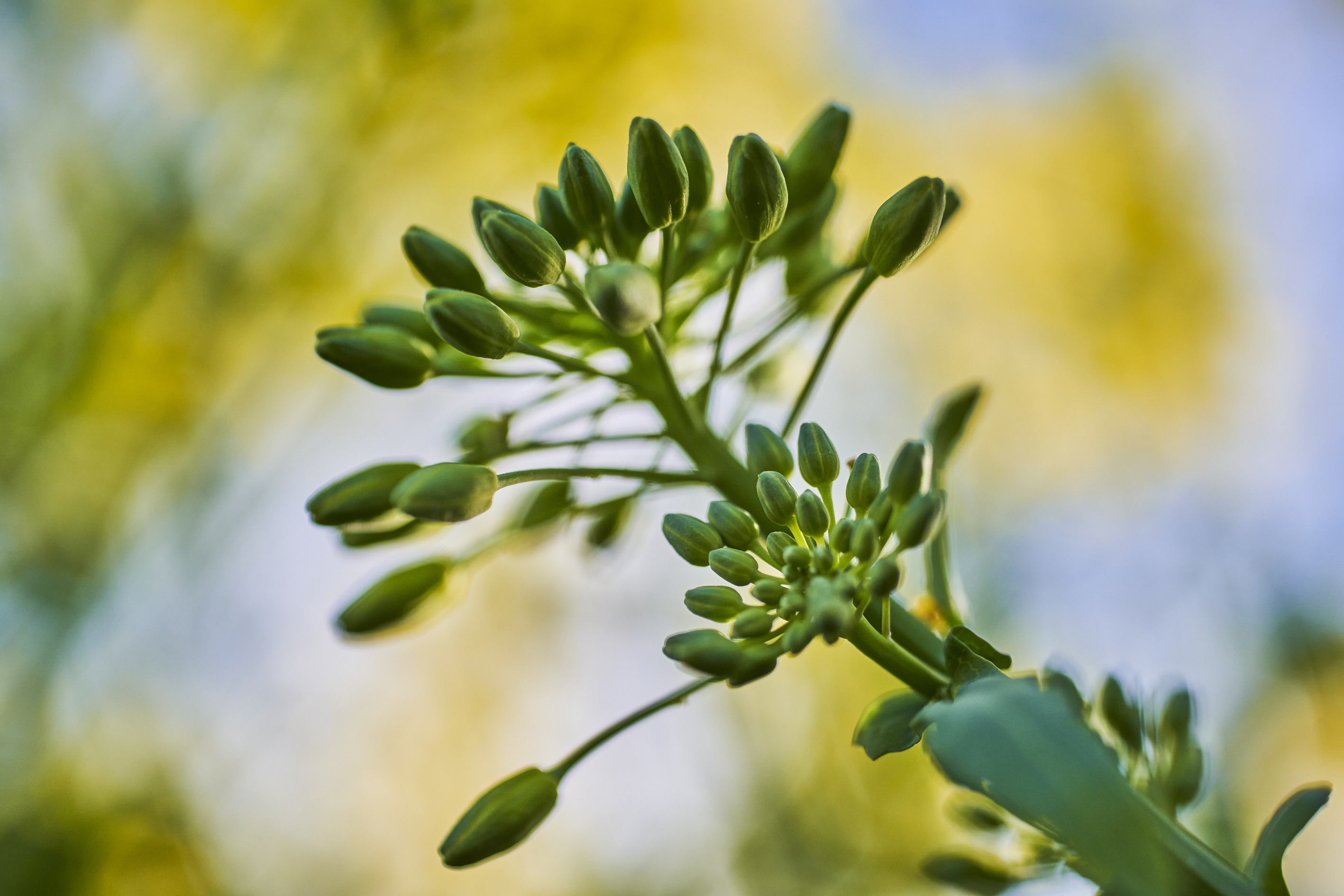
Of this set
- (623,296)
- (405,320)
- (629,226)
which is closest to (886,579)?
(623,296)

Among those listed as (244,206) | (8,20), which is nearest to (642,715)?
(244,206)

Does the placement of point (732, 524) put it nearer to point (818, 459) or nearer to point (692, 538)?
point (692, 538)

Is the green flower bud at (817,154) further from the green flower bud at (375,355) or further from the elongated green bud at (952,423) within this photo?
the green flower bud at (375,355)

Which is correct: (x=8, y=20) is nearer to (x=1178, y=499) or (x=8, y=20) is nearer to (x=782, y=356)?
(x=782, y=356)

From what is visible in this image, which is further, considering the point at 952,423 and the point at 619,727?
the point at 952,423

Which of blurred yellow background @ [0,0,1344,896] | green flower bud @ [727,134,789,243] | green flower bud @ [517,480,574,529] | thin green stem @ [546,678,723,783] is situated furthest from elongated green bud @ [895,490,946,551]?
blurred yellow background @ [0,0,1344,896]

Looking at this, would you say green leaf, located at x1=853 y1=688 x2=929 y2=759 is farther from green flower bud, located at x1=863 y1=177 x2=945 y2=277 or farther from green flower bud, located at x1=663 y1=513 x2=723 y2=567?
green flower bud, located at x1=863 y1=177 x2=945 y2=277

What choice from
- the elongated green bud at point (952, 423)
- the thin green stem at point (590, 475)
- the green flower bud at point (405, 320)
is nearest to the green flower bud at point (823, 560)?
the thin green stem at point (590, 475)
